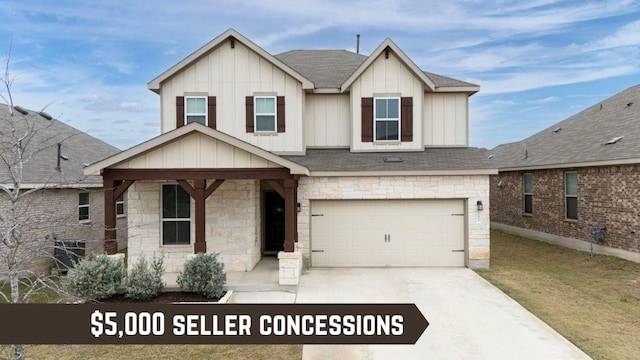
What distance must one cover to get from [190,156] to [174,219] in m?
2.56

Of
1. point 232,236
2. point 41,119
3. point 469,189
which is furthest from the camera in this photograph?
point 41,119

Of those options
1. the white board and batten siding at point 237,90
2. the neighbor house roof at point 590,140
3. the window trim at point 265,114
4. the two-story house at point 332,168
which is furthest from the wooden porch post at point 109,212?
the neighbor house roof at point 590,140

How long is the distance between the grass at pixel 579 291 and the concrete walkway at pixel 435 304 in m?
0.40

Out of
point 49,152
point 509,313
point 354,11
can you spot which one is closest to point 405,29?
point 354,11

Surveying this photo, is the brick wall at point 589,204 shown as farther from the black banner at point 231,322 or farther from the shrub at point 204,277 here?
the shrub at point 204,277

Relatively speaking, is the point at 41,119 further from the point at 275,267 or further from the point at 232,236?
the point at 275,267

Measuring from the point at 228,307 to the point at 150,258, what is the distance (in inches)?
335

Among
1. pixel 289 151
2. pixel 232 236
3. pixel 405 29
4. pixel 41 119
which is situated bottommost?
pixel 232 236

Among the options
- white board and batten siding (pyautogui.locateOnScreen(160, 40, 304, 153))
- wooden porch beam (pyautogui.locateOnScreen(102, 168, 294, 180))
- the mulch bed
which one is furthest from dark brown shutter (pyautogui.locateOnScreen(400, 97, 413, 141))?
the mulch bed

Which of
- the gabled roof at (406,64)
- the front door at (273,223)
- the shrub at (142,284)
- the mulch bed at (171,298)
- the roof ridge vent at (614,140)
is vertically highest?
the gabled roof at (406,64)

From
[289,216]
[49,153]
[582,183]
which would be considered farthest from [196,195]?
[582,183]

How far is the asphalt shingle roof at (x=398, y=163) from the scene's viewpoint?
39.7 ft

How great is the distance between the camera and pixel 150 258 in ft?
37.2

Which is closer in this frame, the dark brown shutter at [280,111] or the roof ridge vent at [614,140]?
the dark brown shutter at [280,111]
